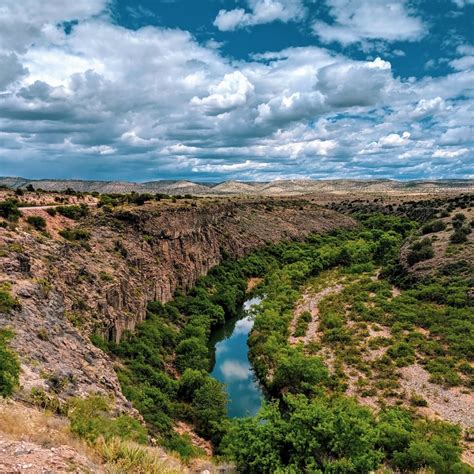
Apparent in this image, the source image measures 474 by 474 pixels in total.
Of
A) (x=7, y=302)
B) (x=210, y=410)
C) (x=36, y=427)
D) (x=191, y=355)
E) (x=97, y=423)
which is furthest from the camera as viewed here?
(x=191, y=355)

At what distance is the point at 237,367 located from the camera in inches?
1721

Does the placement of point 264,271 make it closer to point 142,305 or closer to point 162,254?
point 162,254

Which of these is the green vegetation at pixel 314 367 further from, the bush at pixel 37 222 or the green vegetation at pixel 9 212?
→ the green vegetation at pixel 9 212

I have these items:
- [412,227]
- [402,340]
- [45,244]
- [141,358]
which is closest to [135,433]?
[141,358]

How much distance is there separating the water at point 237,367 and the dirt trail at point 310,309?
19.4 feet

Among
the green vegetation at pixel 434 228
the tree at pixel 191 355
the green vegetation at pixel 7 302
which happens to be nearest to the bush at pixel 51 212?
the tree at pixel 191 355

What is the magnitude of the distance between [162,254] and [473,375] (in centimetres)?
3732

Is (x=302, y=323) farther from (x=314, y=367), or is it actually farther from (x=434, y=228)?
(x=434, y=228)

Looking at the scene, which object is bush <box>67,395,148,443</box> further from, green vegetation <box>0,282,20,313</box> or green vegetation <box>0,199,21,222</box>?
green vegetation <box>0,199,21,222</box>

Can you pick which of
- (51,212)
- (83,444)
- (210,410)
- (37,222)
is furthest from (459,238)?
(83,444)

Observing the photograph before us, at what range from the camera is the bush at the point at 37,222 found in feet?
131

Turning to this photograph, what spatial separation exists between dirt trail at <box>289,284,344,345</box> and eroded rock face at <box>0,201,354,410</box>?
15497mm

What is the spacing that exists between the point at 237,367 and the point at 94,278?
1738 cm

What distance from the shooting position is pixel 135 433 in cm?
1844
